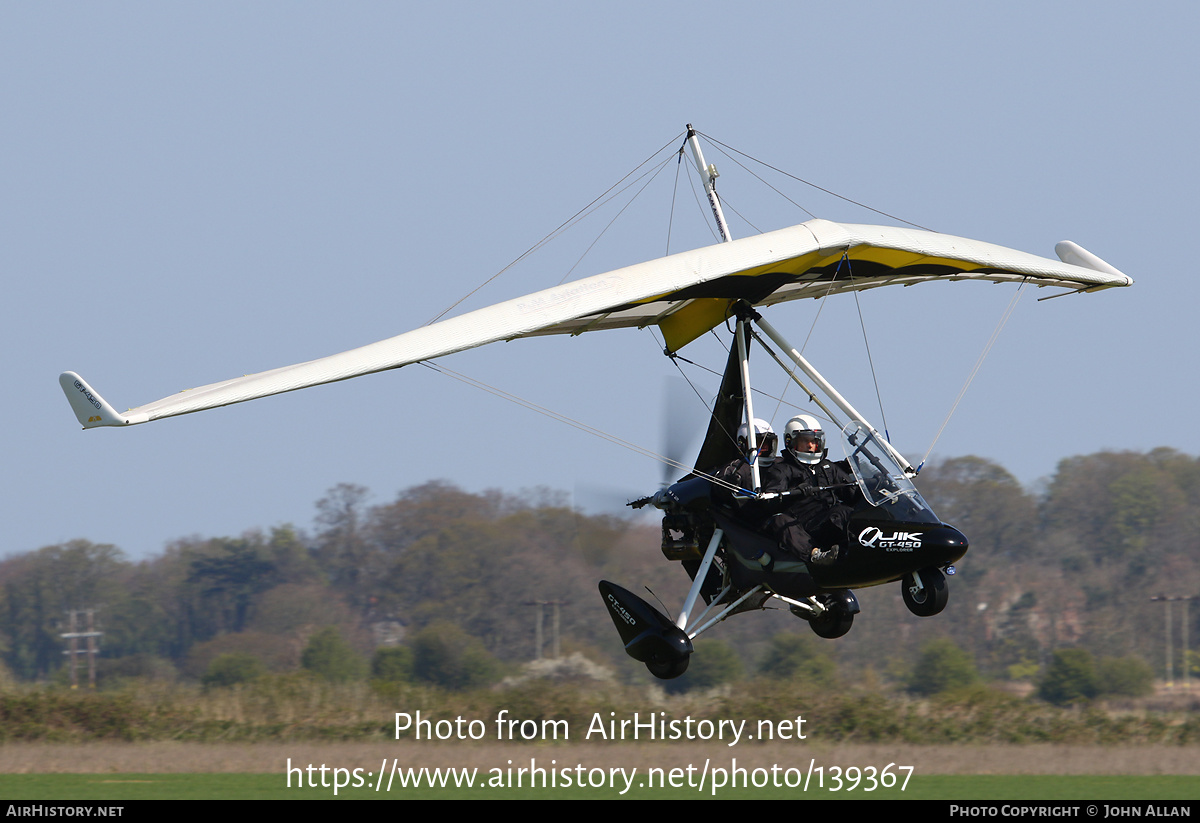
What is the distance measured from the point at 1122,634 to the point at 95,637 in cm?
3080

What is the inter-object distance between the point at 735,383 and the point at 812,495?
185 cm

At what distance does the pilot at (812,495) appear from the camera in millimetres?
11773

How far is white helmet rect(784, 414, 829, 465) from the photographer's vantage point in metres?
12.5

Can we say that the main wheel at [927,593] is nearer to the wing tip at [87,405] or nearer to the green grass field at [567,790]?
the wing tip at [87,405]

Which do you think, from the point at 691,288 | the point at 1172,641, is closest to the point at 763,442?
the point at 691,288

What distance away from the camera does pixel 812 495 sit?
482 inches

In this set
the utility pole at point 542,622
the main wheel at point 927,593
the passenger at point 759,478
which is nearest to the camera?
the main wheel at point 927,593

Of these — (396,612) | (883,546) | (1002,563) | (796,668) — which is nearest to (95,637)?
(396,612)

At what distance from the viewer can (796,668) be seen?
35812 millimetres

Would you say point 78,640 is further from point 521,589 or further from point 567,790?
point 567,790

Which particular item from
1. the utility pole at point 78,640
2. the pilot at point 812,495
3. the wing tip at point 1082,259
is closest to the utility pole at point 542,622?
the utility pole at point 78,640

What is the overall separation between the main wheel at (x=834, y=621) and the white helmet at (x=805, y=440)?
4.60 ft

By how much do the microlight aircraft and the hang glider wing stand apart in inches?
0.6

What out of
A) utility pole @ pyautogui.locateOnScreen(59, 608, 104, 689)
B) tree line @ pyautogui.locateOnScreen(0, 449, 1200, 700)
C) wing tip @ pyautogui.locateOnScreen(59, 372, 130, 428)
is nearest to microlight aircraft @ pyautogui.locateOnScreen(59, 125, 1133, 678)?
wing tip @ pyautogui.locateOnScreen(59, 372, 130, 428)
